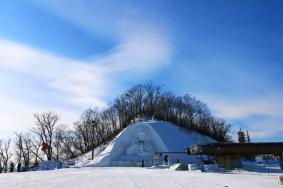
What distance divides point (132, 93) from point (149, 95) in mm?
5074

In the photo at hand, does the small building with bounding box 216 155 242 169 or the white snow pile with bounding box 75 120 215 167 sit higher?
the white snow pile with bounding box 75 120 215 167

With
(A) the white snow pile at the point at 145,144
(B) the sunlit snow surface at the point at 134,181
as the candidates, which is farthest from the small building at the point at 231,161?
(B) the sunlit snow surface at the point at 134,181

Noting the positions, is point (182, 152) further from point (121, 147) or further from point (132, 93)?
point (132, 93)

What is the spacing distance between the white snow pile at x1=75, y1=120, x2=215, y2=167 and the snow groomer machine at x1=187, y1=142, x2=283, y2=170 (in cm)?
1345

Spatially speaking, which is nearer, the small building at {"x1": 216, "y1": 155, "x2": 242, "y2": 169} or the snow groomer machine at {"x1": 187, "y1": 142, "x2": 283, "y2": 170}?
the small building at {"x1": 216, "y1": 155, "x2": 242, "y2": 169}

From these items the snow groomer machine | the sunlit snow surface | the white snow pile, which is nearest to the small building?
the snow groomer machine

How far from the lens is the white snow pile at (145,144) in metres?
63.6

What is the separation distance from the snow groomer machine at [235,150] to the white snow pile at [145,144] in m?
13.4

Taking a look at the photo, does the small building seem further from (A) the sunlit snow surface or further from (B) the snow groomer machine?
(A) the sunlit snow surface

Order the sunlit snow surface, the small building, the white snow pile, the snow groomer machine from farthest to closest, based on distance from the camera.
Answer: the white snow pile, the snow groomer machine, the small building, the sunlit snow surface

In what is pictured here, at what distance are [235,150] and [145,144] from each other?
970 inches

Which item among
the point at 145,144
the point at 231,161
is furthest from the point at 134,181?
the point at 145,144

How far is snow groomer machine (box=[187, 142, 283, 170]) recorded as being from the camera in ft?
156

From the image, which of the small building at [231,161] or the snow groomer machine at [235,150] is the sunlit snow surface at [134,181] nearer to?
the small building at [231,161]
